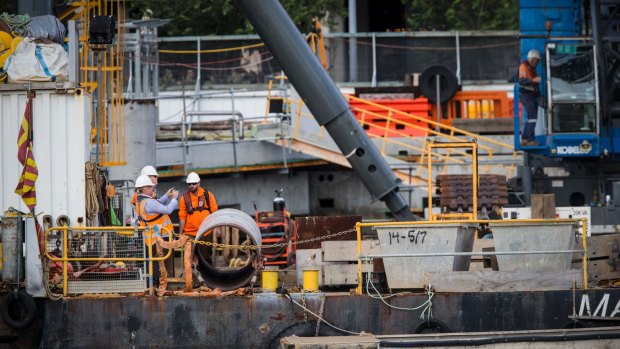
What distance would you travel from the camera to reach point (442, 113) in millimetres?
34812

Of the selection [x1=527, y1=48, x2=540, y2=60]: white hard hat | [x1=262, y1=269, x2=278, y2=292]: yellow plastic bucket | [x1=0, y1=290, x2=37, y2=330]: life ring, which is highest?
[x1=527, y1=48, x2=540, y2=60]: white hard hat

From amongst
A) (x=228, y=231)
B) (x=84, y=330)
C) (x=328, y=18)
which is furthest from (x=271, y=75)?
(x=84, y=330)

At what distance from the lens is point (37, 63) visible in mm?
18453

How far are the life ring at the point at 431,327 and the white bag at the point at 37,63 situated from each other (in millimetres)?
6031

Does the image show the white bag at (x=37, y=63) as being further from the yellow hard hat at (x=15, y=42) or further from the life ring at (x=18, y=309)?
the life ring at (x=18, y=309)

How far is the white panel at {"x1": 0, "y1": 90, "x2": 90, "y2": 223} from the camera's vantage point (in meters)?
18.2

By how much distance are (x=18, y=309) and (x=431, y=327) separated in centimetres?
541

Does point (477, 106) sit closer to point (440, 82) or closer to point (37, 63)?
point (440, 82)

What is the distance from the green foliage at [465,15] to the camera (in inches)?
1638

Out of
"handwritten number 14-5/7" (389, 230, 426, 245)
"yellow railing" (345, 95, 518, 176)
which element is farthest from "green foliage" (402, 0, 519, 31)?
"handwritten number 14-5/7" (389, 230, 426, 245)

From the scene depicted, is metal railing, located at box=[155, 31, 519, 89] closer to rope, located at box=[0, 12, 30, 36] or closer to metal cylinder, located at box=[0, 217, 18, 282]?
rope, located at box=[0, 12, 30, 36]

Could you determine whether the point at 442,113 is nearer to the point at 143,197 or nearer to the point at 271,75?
the point at 271,75

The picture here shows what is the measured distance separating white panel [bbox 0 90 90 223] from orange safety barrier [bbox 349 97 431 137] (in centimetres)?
1469

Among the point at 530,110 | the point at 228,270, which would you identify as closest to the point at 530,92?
the point at 530,110
